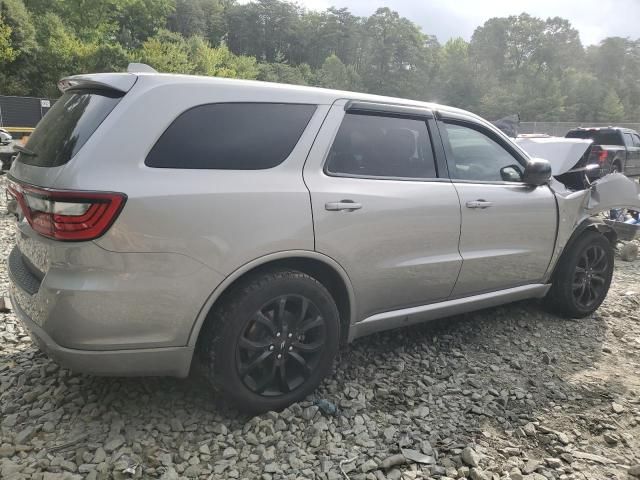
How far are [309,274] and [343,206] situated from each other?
1.41ft

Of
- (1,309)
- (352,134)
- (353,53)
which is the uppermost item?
(353,53)

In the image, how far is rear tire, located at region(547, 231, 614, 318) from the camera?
4137 millimetres

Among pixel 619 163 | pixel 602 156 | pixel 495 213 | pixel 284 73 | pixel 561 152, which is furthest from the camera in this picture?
pixel 284 73

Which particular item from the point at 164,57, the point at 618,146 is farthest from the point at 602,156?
the point at 164,57

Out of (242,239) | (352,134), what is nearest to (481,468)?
(242,239)

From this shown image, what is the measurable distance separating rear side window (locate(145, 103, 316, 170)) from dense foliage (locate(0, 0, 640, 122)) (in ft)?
137

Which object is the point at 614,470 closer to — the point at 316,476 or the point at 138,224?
the point at 316,476

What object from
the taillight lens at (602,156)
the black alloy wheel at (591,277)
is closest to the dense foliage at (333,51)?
the taillight lens at (602,156)

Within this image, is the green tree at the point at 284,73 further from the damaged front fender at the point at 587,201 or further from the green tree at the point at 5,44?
the damaged front fender at the point at 587,201

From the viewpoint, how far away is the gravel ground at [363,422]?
2330 millimetres

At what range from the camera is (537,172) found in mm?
3613

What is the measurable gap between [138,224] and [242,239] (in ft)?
1.57

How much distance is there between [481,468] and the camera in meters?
2.37

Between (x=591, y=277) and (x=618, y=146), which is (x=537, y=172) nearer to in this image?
(x=591, y=277)
